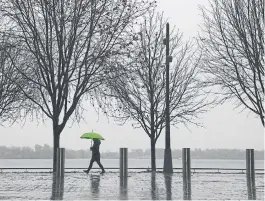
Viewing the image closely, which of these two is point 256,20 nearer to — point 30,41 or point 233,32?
point 233,32

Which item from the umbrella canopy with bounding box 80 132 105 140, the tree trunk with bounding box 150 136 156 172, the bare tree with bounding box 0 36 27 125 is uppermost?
the bare tree with bounding box 0 36 27 125

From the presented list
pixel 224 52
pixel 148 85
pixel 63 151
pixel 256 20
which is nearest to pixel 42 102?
pixel 63 151

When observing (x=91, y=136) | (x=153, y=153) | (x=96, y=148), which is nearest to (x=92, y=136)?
(x=91, y=136)

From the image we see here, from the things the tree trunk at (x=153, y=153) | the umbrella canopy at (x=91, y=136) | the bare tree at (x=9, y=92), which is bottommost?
the tree trunk at (x=153, y=153)

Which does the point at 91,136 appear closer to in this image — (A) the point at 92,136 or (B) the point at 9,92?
(A) the point at 92,136

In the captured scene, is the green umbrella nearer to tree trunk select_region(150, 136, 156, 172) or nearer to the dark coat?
the dark coat

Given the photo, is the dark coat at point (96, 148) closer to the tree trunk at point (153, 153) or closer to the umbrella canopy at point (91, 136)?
the umbrella canopy at point (91, 136)

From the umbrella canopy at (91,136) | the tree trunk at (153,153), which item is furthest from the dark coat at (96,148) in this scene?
the tree trunk at (153,153)

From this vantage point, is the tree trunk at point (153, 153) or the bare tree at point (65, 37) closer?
the bare tree at point (65, 37)

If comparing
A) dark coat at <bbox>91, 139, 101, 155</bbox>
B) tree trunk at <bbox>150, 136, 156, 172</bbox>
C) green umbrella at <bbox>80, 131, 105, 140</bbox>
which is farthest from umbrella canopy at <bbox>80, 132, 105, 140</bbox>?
tree trunk at <bbox>150, 136, 156, 172</bbox>

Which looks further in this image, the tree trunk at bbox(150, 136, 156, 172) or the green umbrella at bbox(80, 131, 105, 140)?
the tree trunk at bbox(150, 136, 156, 172)

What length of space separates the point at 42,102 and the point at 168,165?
6.98m

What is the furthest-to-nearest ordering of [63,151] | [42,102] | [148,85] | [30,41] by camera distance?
[148,85] → [42,102] → [30,41] → [63,151]

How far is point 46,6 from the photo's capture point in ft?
60.7
